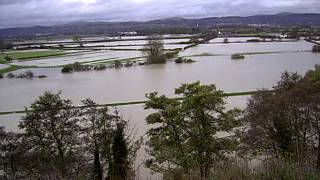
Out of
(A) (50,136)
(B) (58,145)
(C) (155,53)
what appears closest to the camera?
(B) (58,145)

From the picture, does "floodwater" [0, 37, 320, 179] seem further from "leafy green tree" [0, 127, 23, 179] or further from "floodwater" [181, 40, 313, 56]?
"floodwater" [181, 40, 313, 56]

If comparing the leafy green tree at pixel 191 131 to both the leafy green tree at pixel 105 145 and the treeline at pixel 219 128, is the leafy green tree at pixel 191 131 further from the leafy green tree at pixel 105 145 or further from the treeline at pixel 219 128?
the leafy green tree at pixel 105 145

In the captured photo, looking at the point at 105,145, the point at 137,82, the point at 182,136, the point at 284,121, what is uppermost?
the point at 284,121

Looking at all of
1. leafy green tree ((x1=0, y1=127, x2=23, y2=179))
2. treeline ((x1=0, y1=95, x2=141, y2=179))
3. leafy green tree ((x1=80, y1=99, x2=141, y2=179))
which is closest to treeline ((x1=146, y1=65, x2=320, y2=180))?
leafy green tree ((x1=80, y1=99, x2=141, y2=179))

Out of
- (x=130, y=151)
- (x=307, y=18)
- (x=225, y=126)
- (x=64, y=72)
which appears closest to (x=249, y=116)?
(x=225, y=126)

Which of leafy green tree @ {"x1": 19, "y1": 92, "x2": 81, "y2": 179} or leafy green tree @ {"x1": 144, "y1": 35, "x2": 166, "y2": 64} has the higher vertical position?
leafy green tree @ {"x1": 19, "y1": 92, "x2": 81, "y2": 179}

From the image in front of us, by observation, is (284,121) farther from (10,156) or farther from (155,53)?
(155,53)

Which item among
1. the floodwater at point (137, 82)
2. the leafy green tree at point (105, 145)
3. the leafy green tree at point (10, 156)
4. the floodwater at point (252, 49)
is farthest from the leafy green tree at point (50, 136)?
the floodwater at point (252, 49)

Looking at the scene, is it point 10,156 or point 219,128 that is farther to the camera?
point 219,128

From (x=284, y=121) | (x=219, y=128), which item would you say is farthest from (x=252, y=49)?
(x=219, y=128)

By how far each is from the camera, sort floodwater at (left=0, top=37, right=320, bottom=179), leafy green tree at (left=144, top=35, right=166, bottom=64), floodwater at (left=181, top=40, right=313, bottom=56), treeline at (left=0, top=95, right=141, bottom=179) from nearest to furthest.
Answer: treeline at (left=0, top=95, right=141, bottom=179) < floodwater at (left=0, top=37, right=320, bottom=179) < leafy green tree at (left=144, top=35, right=166, bottom=64) < floodwater at (left=181, top=40, right=313, bottom=56)

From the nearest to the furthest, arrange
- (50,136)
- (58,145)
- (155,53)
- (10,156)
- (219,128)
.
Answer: (10,156) → (219,128) → (58,145) → (50,136) → (155,53)

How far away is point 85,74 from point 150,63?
939cm

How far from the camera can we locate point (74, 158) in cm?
1239
